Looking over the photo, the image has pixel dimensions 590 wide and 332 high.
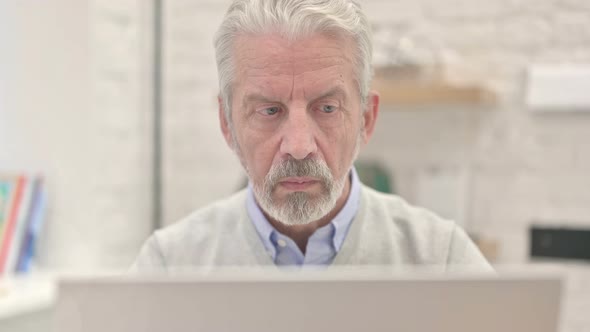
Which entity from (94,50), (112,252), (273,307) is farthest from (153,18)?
(273,307)

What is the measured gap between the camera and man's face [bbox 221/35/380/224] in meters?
0.75

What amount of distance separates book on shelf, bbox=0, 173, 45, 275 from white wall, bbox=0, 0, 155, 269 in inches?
1.4

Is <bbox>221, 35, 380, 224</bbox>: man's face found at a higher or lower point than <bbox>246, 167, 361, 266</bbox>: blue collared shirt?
higher

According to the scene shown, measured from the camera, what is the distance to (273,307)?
552 millimetres

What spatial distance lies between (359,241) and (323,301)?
294 millimetres

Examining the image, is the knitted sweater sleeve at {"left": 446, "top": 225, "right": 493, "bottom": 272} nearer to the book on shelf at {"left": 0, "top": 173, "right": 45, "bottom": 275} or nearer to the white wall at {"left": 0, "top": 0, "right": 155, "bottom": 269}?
the white wall at {"left": 0, "top": 0, "right": 155, "bottom": 269}

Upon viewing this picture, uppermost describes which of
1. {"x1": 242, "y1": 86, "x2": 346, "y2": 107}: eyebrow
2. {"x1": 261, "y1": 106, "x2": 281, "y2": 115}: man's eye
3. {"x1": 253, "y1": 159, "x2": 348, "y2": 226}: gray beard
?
{"x1": 242, "y1": 86, "x2": 346, "y2": 107}: eyebrow

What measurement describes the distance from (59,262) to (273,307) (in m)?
1.46

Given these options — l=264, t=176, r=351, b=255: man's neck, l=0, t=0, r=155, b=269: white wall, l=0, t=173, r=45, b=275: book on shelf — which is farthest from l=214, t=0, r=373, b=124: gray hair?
l=0, t=173, r=45, b=275: book on shelf

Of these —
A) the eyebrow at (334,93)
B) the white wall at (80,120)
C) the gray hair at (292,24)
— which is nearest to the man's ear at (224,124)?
the gray hair at (292,24)

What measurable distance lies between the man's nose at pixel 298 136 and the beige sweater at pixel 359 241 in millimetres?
153

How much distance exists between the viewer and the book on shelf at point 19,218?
178cm

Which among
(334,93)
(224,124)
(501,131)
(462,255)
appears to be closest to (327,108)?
(334,93)

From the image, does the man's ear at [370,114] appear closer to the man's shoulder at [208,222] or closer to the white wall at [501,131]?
the man's shoulder at [208,222]
